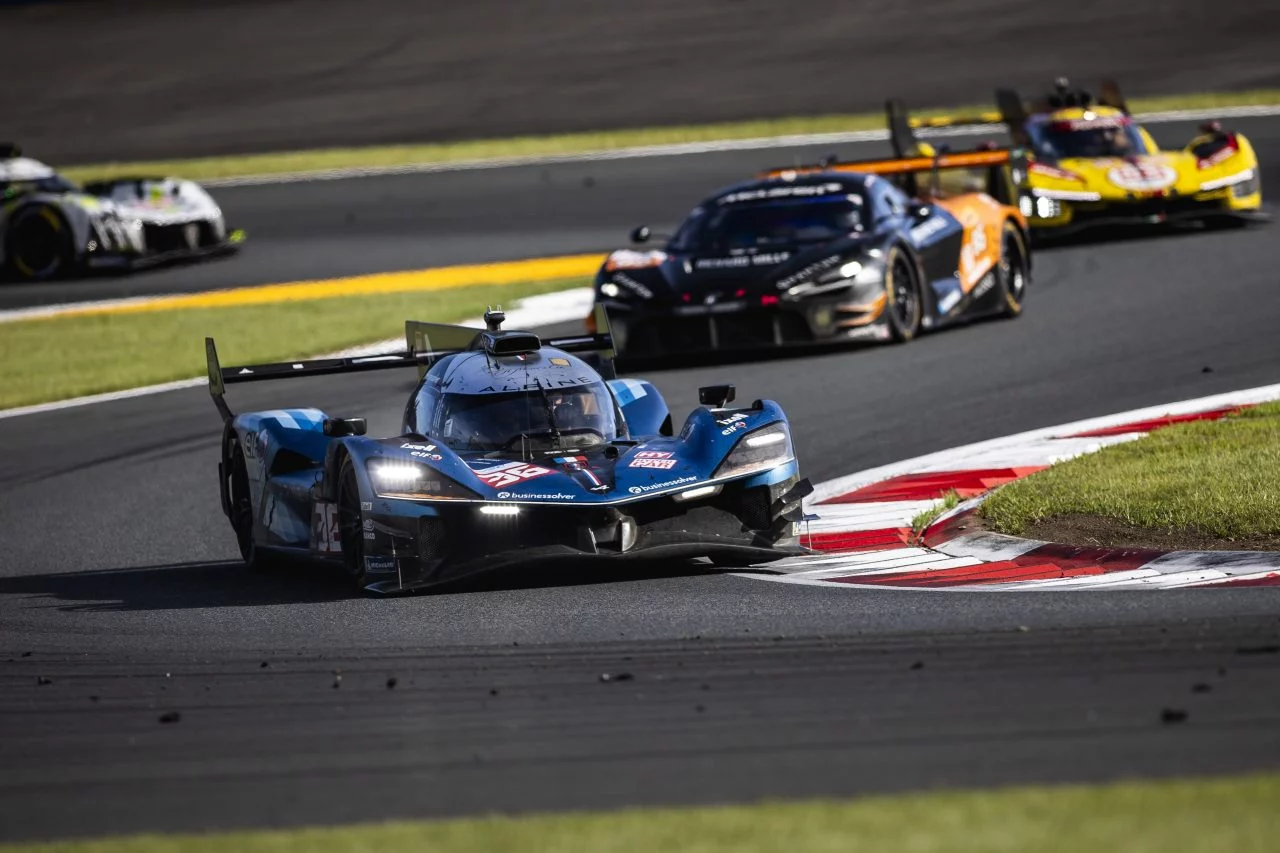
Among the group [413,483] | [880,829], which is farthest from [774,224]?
[880,829]

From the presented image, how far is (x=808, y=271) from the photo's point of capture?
16.4 meters

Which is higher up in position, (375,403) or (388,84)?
(388,84)

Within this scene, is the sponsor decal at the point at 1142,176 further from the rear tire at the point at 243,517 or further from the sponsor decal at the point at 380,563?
the sponsor decal at the point at 380,563

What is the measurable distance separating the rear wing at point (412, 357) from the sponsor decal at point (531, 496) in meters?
1.90

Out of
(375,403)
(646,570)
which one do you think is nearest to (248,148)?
(375,403)

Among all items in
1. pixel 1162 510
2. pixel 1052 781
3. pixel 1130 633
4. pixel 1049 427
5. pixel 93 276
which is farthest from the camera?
pixel 93 276

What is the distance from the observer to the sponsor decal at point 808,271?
53.7 ft

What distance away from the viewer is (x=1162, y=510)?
9.72 m

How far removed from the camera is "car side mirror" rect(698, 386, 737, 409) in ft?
35.1

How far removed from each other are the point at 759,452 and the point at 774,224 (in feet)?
24.8

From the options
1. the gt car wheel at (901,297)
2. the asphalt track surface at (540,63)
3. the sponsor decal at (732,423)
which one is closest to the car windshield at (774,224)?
the gt car wheel at (901,297)

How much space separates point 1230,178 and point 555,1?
26683 millimetres

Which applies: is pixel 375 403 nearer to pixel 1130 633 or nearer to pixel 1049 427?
pixel 1049 427

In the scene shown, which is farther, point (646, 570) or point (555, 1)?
point (555, 1)
